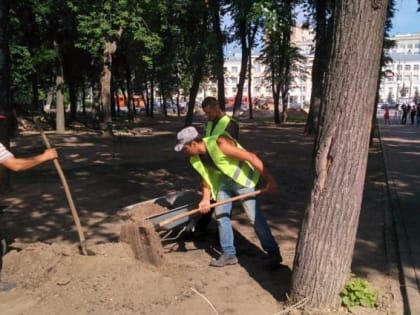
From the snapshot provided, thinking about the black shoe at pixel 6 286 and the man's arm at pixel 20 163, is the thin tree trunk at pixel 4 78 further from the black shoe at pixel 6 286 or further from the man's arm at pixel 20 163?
the man's arm at pixel 20 163

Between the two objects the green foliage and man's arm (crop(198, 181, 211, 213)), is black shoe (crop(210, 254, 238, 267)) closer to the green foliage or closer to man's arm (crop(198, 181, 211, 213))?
man's arm (crop(198, 181, 211, 213))

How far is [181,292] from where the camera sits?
A: 4.61 meters

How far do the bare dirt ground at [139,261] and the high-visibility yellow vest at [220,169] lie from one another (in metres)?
0.88

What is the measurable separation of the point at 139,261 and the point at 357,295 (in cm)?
208

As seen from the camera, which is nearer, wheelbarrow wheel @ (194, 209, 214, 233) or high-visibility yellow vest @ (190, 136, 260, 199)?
high-visibility yellow vest @ (190, 136, 260, 199)

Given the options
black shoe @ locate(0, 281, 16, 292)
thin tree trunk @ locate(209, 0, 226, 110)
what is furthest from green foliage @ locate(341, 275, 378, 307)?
thin tree trunk @ locate(209, 0, 226, 110)

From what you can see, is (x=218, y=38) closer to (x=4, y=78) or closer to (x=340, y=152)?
(x=4, y=78)

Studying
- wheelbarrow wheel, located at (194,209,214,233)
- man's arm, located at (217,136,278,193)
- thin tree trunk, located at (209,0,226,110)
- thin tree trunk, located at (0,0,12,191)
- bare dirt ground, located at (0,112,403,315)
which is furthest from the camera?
thin tree trunk, located at (209,0,226,110)

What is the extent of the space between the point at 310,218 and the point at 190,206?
74.0 inches

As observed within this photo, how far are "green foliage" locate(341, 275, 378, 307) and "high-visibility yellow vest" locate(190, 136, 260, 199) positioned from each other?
4.70 ft

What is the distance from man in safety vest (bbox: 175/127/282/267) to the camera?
4957 mm

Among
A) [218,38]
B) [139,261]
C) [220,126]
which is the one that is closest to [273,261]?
[139,261]

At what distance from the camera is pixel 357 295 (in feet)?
13.7

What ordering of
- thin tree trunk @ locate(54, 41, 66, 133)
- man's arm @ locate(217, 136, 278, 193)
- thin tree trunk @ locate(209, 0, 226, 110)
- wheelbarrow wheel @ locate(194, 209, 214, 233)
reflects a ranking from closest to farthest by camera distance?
man's arm @ locate(217, 136, 278, 193) < wheelbarrow wheel @ locate(194, 209, 214, 233) < thin tree trunk @ locate(209, 0, 226, 110) < thin tree trunk @ locate(54, 41, 66, 133)
